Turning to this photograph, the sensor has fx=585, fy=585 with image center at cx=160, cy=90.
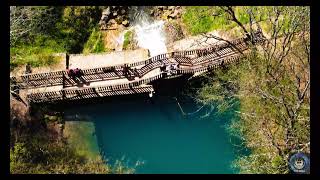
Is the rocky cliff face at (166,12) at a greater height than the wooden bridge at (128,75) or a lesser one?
greater

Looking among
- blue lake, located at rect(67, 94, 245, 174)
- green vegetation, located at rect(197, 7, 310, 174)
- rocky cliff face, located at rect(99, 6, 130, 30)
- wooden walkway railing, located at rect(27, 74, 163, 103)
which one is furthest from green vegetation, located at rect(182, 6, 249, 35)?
wooden walkway railing, located at rect(27, 74, 163, 103)

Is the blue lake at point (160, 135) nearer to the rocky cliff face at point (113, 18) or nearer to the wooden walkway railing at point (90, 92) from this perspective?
the wooden walkway railing at point (90, 92)

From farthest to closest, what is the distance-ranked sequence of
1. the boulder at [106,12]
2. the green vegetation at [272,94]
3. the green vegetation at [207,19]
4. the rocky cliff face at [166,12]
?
the boulder at [106,12] → the rocky cliff face at [166,12] → the green vegetation at [207,19] → the green vegetation at [272,94]

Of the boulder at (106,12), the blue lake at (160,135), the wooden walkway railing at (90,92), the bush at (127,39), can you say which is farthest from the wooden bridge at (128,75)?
the boulder at (106,12)

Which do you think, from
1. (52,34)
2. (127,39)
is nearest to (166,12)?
(127,39)

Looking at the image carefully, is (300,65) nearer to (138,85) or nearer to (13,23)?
(138,85)

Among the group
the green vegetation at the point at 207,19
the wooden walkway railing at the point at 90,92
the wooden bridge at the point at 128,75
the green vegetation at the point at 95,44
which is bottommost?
the wooden walkway railing at the point at 90,92

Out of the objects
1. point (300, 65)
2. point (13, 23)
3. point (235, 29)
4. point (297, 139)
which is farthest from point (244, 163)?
point (13, 23)
